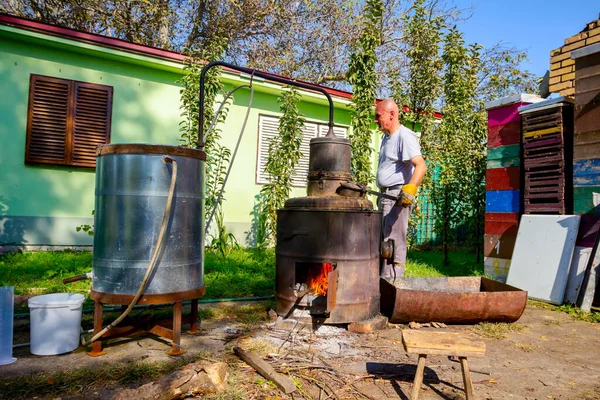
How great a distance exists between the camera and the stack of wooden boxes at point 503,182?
238 inches

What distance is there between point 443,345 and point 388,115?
2.71m

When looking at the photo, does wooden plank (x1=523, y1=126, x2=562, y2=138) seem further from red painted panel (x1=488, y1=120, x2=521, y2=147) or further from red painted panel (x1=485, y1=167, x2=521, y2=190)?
red painted panel (x1=485, y1=167, x2=521, y2=190)

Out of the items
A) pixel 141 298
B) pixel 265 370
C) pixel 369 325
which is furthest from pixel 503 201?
pixel 141 298

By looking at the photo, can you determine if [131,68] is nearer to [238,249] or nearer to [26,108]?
[26,108]

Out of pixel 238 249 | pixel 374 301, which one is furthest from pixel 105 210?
pixel 238 249

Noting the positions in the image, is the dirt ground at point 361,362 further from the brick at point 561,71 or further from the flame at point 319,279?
the brick at point 561,71

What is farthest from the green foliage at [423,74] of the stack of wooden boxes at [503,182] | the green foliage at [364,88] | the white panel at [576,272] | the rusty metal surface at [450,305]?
the rusty metal surface at [450,305]

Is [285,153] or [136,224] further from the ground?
[285,153]

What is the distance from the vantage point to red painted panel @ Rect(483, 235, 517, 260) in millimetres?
6012

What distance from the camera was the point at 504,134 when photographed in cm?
626

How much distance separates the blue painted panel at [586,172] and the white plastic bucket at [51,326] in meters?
5.62

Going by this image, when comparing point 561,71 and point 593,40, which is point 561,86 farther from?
point 593,40

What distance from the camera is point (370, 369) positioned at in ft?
9.41

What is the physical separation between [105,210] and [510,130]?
559cm
